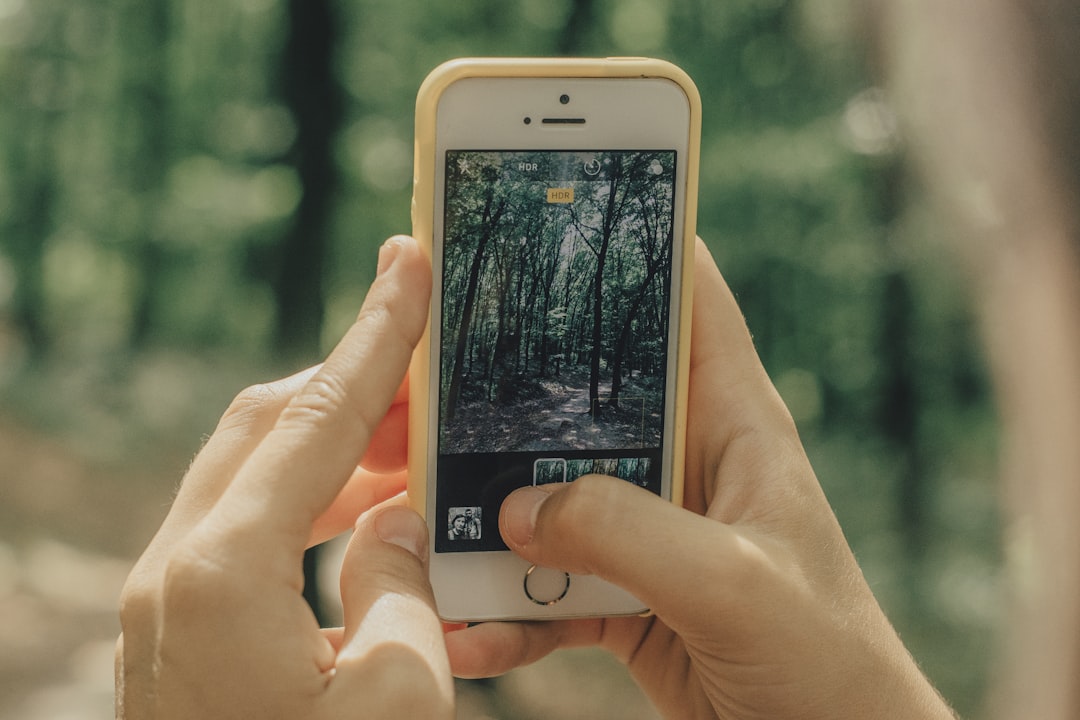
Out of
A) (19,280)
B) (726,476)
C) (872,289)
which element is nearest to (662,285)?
(726,476)

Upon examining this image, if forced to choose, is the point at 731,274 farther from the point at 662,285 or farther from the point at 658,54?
the point at 662,285

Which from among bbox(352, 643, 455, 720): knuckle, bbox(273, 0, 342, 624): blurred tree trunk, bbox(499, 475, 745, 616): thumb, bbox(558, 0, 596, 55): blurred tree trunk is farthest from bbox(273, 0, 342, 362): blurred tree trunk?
bbox(352, 643, 455, 720): knuckle

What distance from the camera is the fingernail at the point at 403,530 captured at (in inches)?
26.6

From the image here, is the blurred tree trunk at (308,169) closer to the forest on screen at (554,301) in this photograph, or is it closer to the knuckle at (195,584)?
the forest on screen at (554,301)

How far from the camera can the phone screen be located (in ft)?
2.48

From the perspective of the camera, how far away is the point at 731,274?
151 cm

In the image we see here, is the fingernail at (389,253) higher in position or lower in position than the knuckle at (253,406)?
higher

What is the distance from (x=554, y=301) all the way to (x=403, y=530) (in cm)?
23

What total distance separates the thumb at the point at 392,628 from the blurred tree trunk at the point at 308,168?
88cm

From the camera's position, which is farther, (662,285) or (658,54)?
(658,54)

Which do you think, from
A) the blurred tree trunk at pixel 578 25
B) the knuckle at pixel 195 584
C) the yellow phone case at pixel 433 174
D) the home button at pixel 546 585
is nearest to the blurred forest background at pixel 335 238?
the blurred tree trunk at pixel 578 25

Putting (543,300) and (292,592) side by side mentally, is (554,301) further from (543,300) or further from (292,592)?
(292,592)

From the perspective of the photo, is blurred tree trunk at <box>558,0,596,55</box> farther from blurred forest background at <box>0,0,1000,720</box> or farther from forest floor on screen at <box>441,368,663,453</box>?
forest floor on screen at <box>441,368,663,453</box>

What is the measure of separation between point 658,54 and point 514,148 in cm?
78
